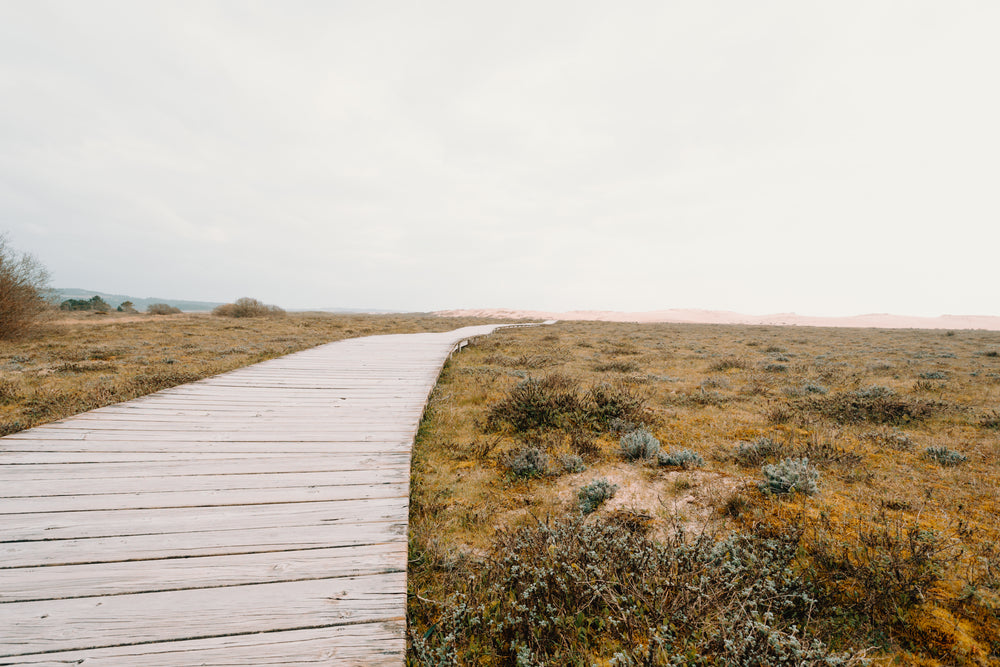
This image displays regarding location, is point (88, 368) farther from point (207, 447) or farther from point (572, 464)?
point (572, 464)

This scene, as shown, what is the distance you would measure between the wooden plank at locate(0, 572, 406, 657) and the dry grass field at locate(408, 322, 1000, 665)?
369 millimetres

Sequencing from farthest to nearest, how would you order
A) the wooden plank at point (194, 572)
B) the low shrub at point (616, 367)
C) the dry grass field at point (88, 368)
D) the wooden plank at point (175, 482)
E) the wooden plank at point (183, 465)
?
1. the low shrub at point (616, 367)
2. the dry grass field at point (88, 368)
3. the wooden plank at point (183, 465)
4. the wooden plank at point (175, 482)
5. the wooden plank at point (194, 572)

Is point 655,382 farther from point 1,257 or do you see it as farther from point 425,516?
point 1,257

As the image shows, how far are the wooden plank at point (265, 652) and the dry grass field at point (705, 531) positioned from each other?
11.2 inches

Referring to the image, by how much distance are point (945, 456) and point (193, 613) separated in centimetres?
707

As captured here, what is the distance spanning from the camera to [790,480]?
3473 millimetres

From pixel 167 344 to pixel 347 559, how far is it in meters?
15.7

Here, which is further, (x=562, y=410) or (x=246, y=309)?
(x=246, y=309)

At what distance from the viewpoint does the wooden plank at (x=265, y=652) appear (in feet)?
5.24

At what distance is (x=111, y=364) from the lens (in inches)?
356

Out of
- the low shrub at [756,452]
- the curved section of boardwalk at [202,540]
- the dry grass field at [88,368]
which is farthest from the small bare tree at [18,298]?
the low shrub at [756,452]

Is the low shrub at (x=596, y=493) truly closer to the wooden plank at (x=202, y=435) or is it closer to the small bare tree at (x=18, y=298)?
the wooden plank at (x=202, y=435)

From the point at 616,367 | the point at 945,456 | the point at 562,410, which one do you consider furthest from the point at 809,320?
the point at 562,410

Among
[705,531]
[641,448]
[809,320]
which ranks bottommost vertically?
[705,531]
